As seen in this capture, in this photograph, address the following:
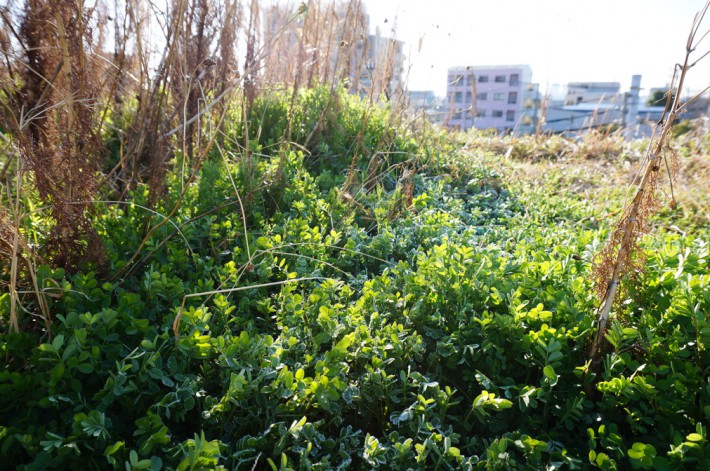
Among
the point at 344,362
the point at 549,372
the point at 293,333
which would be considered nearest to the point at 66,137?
the point at 293,333

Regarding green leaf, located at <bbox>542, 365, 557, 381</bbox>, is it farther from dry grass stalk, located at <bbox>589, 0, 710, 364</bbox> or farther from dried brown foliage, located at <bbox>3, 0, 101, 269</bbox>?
dried brown foliage, located at <bbox>3, 0, 101, 269</bbox>

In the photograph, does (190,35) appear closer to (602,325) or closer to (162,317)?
(162,317)

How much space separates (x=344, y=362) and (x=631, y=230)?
971 mm

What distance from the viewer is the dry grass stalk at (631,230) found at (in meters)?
1.45

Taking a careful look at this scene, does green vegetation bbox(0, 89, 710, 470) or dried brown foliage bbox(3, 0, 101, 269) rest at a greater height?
dried brown foliage bbox(3, 0, 101, 269)

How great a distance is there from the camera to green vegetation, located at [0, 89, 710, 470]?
1.32m

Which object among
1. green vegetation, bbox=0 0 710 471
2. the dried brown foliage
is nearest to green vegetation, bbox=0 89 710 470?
green vegetation, bbox=0 0 710 471

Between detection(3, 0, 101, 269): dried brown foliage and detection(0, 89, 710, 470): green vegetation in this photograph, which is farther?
detection(3, 0, 101, 269): dried brown foliage

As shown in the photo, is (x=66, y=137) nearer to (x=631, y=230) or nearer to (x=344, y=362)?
(x=344, y=362)

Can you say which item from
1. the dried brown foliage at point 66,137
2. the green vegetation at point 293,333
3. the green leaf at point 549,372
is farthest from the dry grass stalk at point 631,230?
the dried brown foliage at point 66,137

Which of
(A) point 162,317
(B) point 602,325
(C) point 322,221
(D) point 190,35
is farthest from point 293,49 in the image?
(B) point 602,325

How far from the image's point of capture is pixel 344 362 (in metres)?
1.59

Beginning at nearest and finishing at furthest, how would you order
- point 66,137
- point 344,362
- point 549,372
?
point 549,372 → point 344,362 → point 66,137

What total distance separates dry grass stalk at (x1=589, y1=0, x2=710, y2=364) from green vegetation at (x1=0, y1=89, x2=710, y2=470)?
7cm
